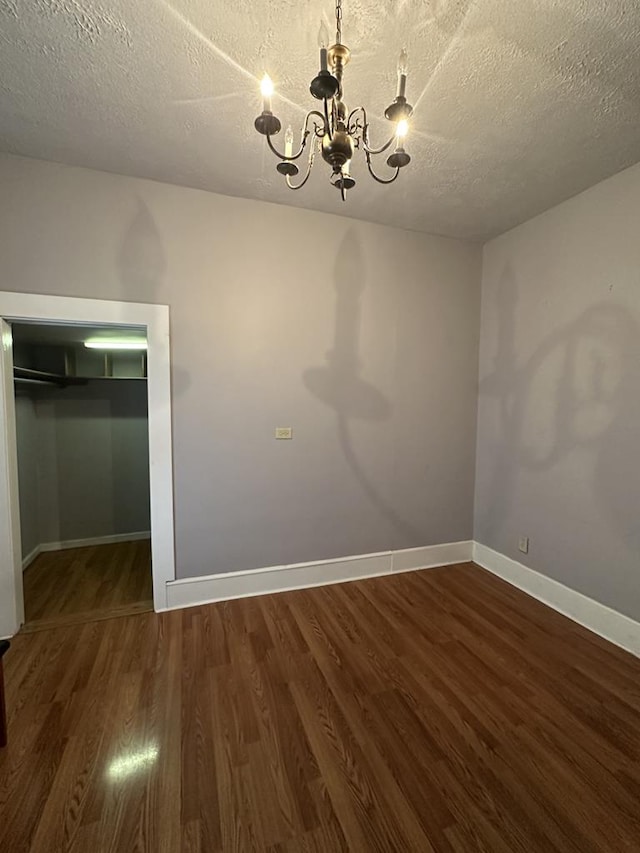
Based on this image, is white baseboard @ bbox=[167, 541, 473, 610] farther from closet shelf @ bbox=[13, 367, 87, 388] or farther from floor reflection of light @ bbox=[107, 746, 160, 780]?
closet shelf @ bbox=[13, 367, 87, 388]

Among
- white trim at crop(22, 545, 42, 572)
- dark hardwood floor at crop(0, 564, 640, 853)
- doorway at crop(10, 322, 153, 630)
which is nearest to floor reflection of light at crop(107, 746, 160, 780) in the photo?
dark hardwood floor at crop(0, 564, 640, 853)

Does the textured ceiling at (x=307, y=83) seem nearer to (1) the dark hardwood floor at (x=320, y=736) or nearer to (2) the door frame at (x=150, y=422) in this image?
(2) the door frame at (x=150, y=422)

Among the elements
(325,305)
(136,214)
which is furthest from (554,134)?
(136,214)

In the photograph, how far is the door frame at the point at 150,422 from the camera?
205 centimetres

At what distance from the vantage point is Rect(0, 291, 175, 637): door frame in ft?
6.72

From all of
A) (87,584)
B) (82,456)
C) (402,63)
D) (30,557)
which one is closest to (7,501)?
(87,584)

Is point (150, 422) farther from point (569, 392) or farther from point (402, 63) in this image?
point (569, 392)

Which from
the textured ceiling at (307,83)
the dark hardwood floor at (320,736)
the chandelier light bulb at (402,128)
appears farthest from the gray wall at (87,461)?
the chandelier light bulb at (402,128)

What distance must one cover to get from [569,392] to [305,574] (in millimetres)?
2359

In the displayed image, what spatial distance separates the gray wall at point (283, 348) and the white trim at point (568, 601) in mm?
391

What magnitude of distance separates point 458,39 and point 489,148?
71cm

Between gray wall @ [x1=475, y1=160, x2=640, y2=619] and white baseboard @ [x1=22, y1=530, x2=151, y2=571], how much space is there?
3.68m

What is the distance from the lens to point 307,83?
1.51 m

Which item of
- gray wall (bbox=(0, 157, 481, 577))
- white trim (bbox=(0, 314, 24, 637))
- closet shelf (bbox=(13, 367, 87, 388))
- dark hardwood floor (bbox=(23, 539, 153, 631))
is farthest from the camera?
closet shelf (bbox=(13, 367, 87, 388))
